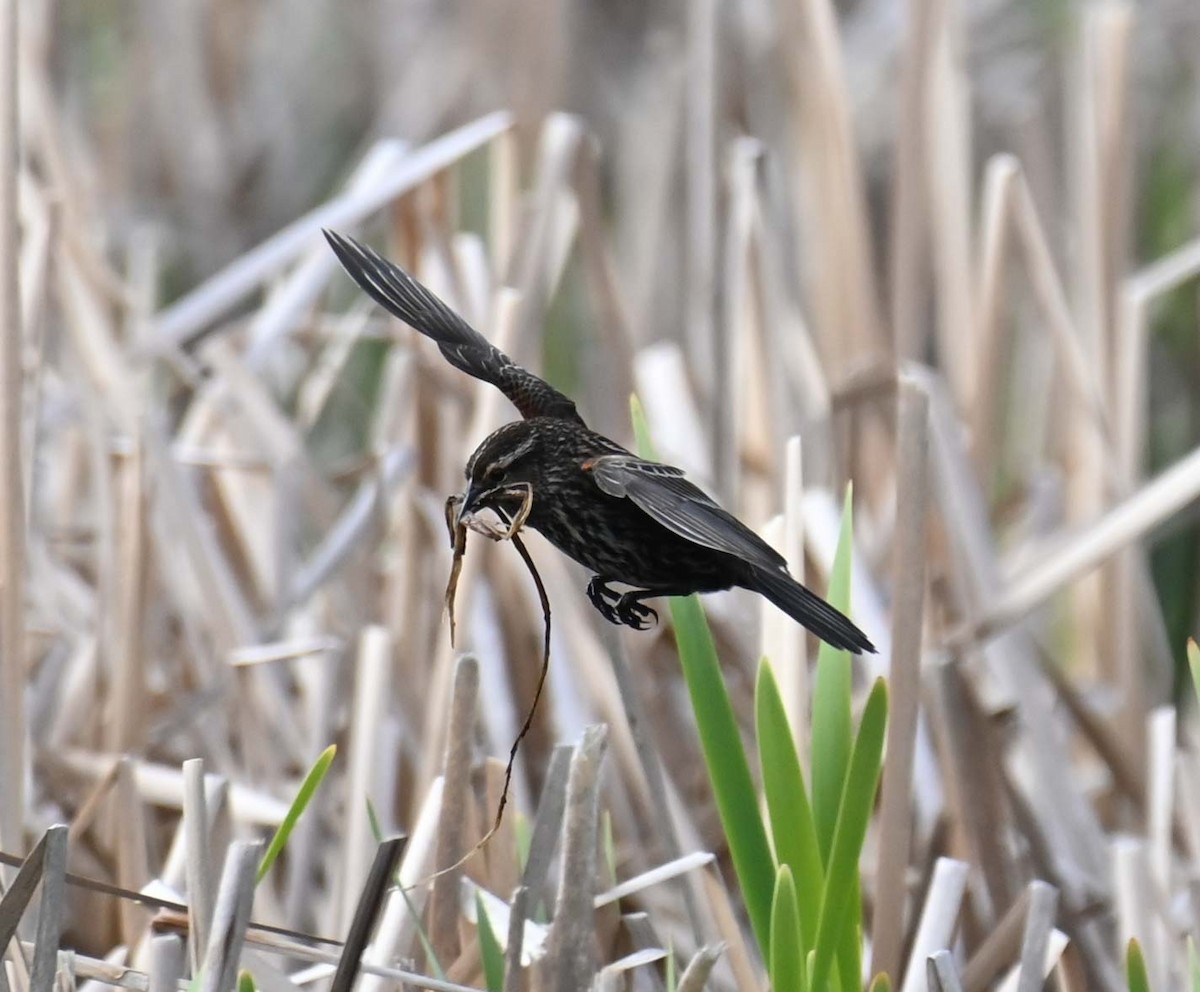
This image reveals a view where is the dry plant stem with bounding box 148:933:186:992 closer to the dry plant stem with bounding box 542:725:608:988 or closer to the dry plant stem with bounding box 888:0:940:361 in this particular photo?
the dry plant stem with bounding box 542:725:608:988

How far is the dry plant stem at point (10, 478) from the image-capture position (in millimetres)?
1053

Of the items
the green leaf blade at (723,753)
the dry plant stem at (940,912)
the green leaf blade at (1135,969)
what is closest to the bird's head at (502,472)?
the green leaf blade at (723,753)

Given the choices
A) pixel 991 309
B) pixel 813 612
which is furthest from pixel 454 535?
pixel 991 309

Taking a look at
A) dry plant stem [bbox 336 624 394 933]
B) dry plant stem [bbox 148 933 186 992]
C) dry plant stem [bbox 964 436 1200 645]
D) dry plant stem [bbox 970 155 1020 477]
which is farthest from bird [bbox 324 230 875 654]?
dry plant stem [bbox 970 155 1020 477]

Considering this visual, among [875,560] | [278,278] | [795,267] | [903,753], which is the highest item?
[278,278]

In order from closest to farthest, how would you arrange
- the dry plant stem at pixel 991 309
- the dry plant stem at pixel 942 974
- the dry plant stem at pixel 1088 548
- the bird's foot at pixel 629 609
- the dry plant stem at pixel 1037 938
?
1. the bird's foot at pixel 629 609
2. the dry plant stem at pixel 942 974
3. the dry plant stem at pixel 1037 938
4. the dry plant stem at pixel 1088 548
5. the dry plant stem at pixel 991 309

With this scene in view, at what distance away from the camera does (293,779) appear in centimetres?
168

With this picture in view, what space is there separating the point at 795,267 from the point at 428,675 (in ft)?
2.04

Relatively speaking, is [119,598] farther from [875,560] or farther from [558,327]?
[558,327]

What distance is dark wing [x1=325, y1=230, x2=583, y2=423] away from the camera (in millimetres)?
676

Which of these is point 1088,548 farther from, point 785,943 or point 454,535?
point 454,535

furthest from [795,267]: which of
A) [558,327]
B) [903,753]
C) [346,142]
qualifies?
[346,142]

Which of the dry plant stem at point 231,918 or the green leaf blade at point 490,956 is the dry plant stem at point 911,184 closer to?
the green leaf blade at point 490,956

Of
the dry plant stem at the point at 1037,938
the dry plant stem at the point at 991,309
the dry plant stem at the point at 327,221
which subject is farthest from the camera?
the dry plant stem at the point at 991,309
